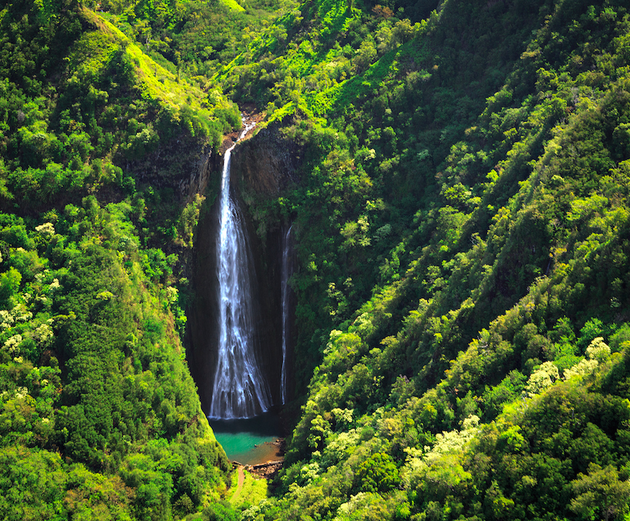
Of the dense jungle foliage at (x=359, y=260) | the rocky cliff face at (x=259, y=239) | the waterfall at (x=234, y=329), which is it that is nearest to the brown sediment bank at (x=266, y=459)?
the dense jungle foliage at (x=359, y=260)

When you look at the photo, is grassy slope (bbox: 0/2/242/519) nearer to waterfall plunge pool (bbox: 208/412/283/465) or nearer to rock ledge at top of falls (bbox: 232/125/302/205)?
waterfall plunge pool (bbox: 208/412/283/465)

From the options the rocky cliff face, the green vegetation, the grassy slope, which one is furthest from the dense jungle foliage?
the rocky cliff face

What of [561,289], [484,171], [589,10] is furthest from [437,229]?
[589,10]

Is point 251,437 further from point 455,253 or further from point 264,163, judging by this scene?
point 264,163

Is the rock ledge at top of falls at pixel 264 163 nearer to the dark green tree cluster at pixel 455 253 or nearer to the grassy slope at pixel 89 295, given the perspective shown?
the dark green tree cluster at pixel 455 253

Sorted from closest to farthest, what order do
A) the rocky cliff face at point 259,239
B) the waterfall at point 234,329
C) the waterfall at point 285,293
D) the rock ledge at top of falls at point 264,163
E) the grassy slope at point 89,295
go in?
the grassy slope at point 89,295, the waterfall at point 234,329, the rocky cliff face at point 259,239, the waterfall at point 285,293, the rock ledge at top of falls at point 264,163

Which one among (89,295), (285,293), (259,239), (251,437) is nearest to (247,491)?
(251,437)

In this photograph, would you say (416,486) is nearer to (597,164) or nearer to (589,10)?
(597,164)
